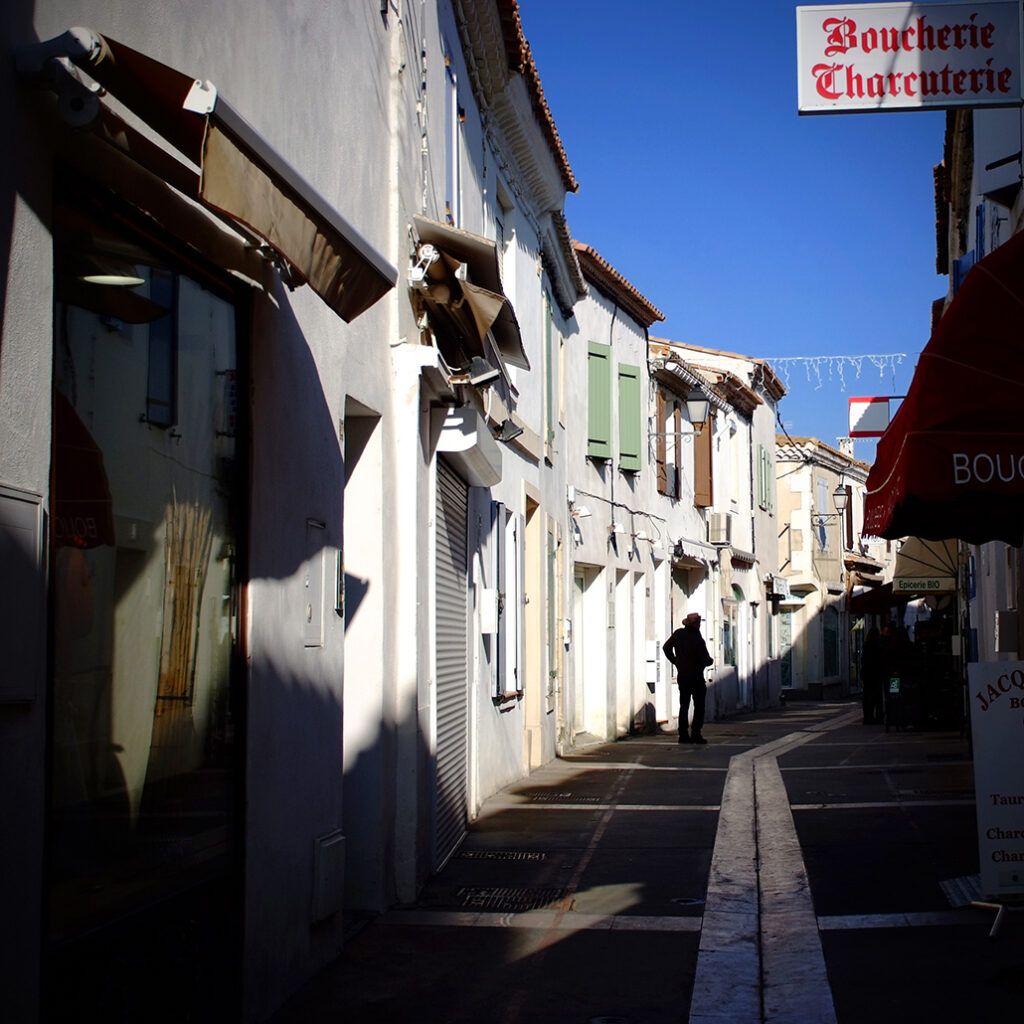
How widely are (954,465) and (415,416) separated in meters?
3.03

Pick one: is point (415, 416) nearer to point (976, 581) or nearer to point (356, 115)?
point (356, 115)

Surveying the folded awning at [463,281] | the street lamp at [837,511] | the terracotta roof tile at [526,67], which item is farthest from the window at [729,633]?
the folded awning at [463,281]

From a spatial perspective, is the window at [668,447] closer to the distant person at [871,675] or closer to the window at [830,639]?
the distant person at [871,675]

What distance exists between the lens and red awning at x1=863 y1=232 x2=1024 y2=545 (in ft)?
20.4

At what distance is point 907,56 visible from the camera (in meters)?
6.69

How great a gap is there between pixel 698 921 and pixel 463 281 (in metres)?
3.96

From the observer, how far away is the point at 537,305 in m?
14.6

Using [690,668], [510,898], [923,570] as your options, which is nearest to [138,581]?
[510,898]

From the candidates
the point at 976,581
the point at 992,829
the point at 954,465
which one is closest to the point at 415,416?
the point at 954,465

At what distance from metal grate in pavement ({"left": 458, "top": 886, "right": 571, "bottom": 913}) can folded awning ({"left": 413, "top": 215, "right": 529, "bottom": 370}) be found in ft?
11.5

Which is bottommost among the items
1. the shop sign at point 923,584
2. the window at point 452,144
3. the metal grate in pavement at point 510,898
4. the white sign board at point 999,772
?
the metal grate in pavement at point 510,898

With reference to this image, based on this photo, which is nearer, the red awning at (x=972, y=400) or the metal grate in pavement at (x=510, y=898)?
the red awning at (x=972, y=400)

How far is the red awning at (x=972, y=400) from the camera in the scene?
623 centimetres

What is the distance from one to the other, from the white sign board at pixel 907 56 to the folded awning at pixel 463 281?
7.80ft
